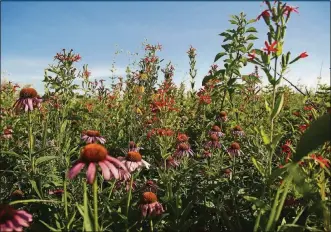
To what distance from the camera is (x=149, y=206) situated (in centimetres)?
216

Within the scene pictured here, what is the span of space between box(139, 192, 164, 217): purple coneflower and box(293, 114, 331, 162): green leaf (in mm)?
946

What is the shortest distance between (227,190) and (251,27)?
103 inches

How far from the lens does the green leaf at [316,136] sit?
163 cm

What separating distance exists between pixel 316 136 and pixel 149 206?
1.11 meters

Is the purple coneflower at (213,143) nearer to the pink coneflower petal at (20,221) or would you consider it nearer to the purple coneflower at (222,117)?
the purple coneflower at (222,117)

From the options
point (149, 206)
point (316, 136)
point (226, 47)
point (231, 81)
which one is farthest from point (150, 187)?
point (226, 47)

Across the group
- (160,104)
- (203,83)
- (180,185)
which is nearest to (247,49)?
(203,83)

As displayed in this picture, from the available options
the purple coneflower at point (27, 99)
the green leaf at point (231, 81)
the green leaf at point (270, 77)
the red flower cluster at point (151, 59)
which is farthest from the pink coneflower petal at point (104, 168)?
the green leaf at point (231, 81)

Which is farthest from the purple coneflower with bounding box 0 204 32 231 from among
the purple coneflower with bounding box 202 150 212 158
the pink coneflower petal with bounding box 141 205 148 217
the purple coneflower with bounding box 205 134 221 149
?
the purple coneflower with bounding box 205 134 221 149

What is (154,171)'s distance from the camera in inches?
125

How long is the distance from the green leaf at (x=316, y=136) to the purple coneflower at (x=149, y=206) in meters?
0.95

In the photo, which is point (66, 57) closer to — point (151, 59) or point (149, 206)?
point (151, 59)

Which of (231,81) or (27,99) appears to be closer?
(27,99)

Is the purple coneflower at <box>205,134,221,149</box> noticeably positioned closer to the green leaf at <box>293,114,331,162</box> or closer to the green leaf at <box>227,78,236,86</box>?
the green leaf at <box>227,78,236,86</box>
